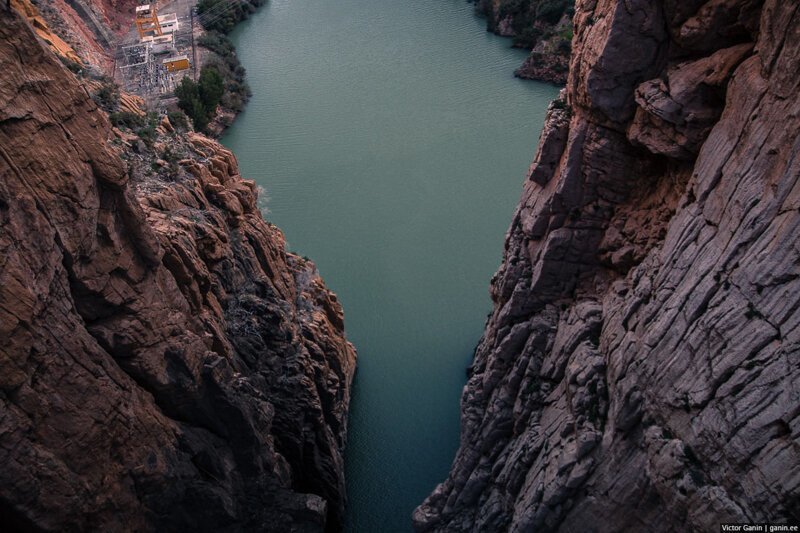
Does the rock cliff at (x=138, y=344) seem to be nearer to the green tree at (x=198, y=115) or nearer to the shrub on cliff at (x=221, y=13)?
the green tree at (x=198, y=115)

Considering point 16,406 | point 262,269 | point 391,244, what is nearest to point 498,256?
Answer: point 391,244

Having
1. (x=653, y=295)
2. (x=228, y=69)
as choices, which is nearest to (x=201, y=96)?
(x=228, y=69)

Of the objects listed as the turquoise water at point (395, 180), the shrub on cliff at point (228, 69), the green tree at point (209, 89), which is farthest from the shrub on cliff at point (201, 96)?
the turquoise water at point (395, 180)

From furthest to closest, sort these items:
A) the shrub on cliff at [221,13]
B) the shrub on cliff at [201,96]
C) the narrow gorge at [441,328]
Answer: the shrub on cliff at [221,13] < the shrub on cliff at [201,96] < the narrow gorge at [441,328]

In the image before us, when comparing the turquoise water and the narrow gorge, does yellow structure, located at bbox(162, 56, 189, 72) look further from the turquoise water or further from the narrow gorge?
the narrow gorge

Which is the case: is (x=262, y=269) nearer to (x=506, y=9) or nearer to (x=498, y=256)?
(x=498, y=256)

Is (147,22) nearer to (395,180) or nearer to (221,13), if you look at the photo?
(221,13)
